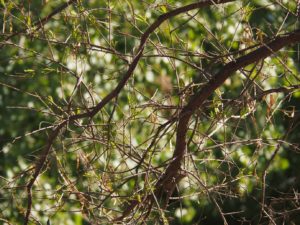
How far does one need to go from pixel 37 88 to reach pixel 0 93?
0.21 metres

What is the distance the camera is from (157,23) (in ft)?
7.06

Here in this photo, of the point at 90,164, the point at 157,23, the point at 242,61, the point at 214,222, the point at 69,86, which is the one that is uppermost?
the point at 69,86

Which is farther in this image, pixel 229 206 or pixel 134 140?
pixel 229 206

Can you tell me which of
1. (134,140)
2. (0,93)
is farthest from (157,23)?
(0,93)

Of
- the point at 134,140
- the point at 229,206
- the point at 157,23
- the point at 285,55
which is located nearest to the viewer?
the point at 157,23

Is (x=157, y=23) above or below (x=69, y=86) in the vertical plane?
below

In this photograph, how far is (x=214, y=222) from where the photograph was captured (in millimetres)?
4402

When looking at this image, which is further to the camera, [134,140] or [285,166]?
[285,166]

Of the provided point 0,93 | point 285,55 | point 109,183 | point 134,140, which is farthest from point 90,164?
point 0,93

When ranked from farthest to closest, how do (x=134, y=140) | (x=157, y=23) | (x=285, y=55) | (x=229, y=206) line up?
(x=229, y=206) → (x=134, y=140) → (x=285, y=55) → (x=157, y=23)

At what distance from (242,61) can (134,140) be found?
176 centimetres

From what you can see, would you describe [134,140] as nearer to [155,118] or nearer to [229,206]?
[229,206]

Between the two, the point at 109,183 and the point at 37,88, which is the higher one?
the point at 37,88

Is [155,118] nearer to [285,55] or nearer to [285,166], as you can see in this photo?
[285,55]
